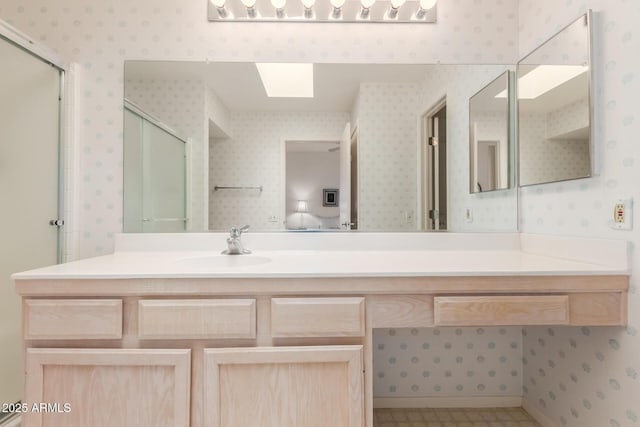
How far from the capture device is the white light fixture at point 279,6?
163 cm

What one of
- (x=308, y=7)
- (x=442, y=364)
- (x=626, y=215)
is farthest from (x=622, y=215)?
(x=308, y=7)

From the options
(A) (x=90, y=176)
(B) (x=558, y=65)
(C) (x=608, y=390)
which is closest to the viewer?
(C) (x=608, y=390)

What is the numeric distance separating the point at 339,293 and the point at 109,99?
59.7 inches

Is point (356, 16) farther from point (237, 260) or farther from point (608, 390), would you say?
point (608, 390)

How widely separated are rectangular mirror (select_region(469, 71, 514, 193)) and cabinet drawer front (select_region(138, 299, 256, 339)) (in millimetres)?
1334

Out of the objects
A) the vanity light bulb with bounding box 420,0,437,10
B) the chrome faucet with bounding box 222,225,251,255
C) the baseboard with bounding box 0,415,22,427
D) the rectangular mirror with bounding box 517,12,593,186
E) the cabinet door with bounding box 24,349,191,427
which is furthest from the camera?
the vanity light bulb with bounding box 420,0,437,10

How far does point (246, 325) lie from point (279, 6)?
1503mm

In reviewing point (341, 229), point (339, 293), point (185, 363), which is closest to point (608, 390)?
point (339, 293)

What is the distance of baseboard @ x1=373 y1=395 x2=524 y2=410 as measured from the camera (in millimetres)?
1725

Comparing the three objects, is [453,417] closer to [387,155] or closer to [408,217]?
[408,217]

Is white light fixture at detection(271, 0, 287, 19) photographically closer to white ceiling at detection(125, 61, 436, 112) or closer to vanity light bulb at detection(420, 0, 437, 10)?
white ceiling at detection(125, 61, 436, 112)

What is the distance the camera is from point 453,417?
1652mm

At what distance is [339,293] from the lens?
109 centimetres

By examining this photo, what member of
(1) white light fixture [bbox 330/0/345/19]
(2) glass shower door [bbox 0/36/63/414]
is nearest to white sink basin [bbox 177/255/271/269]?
(2) glass shower door [bbox 0/36/63/414]
